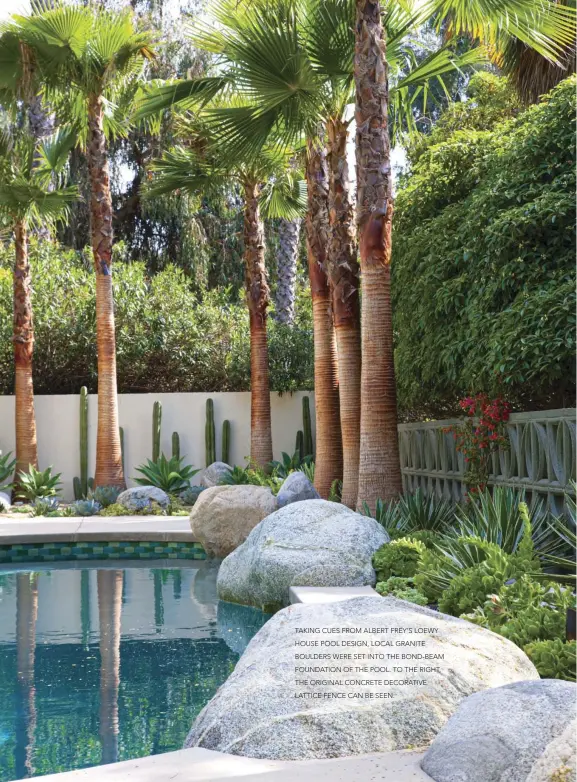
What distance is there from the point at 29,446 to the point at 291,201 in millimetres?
6205

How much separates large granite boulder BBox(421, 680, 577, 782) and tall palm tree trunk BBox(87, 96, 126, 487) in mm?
11839

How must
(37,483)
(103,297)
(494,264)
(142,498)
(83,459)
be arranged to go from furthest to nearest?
(83,459) < (37,483) < (103,297) < (142,498) < (494,264)

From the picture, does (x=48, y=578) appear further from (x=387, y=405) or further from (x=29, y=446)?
(x=29, y=446)

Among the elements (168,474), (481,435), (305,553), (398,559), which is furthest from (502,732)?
(168,474)

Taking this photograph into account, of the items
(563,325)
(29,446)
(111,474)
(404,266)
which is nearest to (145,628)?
(563,325)

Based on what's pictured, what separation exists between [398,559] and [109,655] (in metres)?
2.25

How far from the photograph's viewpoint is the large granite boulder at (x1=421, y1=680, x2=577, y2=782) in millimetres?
3131

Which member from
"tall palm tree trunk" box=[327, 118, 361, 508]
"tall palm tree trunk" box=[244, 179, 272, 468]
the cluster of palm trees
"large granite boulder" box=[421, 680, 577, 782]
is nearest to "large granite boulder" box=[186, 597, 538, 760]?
"large granite boulder" box=[421, 680, 577, 782]

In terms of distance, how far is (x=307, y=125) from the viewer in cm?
1084

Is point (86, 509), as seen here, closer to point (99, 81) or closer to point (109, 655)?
point (99, 81)

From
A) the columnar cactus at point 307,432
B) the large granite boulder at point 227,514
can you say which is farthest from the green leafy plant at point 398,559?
the columnar cactus at point 307,432

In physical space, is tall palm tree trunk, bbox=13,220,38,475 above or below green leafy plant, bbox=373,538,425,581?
above

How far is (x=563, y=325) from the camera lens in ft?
25.1

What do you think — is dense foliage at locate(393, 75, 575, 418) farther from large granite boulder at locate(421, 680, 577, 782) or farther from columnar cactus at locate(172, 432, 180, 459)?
columnar cactus at locate(172, 432, 180, 459)
